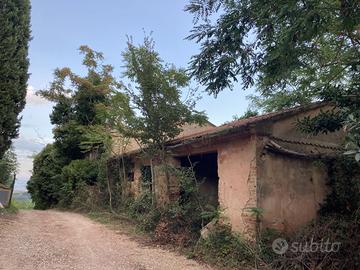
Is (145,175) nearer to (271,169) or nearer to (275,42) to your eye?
(271,169)

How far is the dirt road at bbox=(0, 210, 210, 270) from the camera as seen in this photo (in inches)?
279

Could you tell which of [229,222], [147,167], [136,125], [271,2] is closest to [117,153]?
[147,167]

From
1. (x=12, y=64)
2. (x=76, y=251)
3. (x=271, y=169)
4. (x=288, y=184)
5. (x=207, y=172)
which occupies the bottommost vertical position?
(x=76, y=251)

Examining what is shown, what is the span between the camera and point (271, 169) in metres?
9.00

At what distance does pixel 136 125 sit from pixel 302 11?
254 inches

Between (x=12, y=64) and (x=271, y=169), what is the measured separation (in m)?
11.5

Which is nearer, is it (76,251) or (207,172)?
(76,251)

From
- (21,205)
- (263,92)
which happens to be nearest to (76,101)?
(21,205)

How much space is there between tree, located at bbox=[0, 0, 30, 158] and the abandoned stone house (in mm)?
8296

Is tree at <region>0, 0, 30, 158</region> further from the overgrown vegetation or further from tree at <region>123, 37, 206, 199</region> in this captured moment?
tree at <region>123, 37, 206, 199</region>

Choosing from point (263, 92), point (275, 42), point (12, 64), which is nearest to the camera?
point (275, 42)

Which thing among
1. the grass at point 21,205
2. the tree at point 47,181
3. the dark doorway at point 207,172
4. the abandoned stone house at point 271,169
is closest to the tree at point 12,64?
the grass at point 21,205

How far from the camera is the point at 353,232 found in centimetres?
839

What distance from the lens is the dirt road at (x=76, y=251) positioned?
7.09 metres
